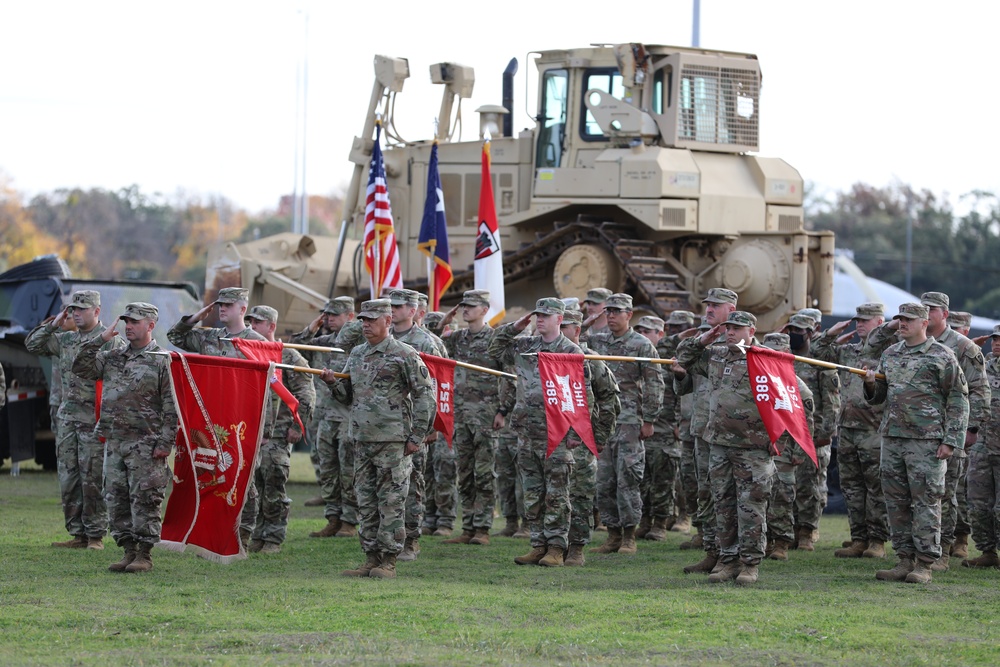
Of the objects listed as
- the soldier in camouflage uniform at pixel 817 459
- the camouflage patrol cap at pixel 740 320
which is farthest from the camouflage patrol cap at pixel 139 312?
the soldier in camouflage uniform at pixel 817 459

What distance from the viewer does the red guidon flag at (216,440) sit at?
32.9 feet

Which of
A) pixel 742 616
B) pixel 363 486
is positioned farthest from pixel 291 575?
pixel 742 616

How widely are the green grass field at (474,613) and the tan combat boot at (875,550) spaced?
1.36 ft

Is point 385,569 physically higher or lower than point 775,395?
lower

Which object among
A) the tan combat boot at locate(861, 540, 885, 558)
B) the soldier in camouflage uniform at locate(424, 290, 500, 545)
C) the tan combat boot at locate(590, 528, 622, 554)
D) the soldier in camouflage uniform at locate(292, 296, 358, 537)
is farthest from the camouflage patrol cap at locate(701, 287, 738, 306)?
the soldier in camouflage uniform at locate(292, 296, 358, 537)

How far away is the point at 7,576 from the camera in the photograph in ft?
32.7

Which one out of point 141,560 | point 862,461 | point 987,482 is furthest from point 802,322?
point 141,560

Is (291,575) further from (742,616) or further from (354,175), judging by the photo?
(354,175)

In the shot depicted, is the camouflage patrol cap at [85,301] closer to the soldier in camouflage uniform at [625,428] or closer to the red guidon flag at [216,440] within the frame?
the red guidon flag at [216,440]

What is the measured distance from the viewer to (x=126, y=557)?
33.8 feet

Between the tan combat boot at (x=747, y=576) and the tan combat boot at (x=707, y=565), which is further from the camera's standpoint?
the tan combat boot at (x=707, y=565)

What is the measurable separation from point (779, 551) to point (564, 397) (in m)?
2.34

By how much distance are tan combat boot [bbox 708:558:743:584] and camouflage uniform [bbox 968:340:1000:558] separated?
2507 mm

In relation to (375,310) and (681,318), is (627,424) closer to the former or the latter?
(681,318)
